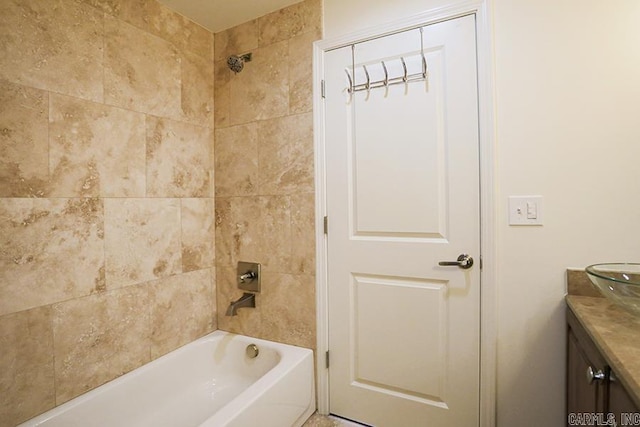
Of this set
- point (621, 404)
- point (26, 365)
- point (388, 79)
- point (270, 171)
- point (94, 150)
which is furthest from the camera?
point (270, 171)

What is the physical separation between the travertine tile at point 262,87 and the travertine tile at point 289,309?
1012 mm

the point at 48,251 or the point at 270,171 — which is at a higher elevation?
the point at 270,171

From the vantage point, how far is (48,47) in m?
1.28

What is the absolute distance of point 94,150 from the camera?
56.4 inches

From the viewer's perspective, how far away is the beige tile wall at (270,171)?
5.77ft

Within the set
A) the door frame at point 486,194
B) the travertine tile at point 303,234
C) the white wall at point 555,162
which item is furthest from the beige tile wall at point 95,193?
the white wall at point 555,162

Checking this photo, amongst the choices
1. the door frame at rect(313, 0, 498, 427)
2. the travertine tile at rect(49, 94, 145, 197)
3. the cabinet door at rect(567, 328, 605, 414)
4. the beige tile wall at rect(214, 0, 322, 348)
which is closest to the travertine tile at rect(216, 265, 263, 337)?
the beige tile wall at rect(214, 0, 322, 348)

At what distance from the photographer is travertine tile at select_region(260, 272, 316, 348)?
1.76m

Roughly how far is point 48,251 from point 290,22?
171cm

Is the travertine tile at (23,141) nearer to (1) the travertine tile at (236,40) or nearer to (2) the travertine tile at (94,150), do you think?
(2) the travertine tile at (94,150)

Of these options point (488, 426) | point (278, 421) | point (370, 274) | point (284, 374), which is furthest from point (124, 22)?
point (488, 426)

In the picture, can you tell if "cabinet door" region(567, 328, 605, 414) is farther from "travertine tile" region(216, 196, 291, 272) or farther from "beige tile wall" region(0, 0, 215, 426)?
"beige tile wall" region(0, 0, 215, 426)

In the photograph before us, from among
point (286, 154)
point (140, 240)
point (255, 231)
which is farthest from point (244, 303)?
A: point (286, 154)

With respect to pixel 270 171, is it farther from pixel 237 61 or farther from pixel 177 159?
pixel 237 61
